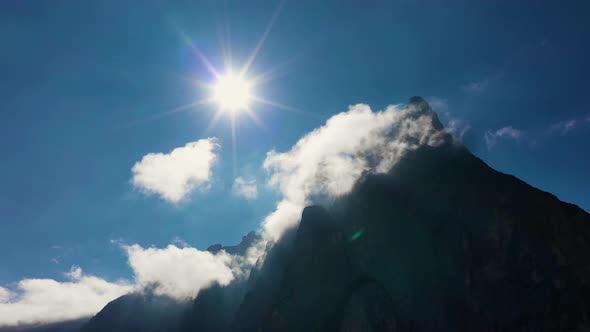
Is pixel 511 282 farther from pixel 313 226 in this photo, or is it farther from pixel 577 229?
pixel 313 226

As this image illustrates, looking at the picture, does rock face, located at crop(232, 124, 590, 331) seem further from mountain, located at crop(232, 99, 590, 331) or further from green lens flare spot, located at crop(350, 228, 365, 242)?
green lens flare spot, located at crop(350, 228, 365, 242)

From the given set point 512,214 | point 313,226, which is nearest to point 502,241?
point 512,214

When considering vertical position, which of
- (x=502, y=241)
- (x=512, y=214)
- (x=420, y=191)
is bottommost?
(x=502, y=241)

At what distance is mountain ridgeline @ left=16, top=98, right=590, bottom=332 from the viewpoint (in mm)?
81312

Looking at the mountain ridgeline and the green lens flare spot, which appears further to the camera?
the green lens flare spot

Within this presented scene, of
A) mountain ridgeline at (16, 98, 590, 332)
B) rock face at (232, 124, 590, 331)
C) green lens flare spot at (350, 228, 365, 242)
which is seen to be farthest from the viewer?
green lens flare spot at (350, 228, 365, 242)

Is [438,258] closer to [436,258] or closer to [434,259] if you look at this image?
[436,258]

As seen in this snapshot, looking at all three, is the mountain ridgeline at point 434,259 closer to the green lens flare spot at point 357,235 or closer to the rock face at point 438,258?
the rock face at point 438,258

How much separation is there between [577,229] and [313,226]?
75.6m

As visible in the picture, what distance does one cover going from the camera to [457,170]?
355 feet

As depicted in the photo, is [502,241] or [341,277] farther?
[341,277]

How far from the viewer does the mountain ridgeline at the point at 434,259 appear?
3201 inches

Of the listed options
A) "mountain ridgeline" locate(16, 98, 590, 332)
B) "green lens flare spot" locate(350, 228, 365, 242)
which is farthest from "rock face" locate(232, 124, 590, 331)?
"green lens flare spot" locate(350, 228, 365, 242)

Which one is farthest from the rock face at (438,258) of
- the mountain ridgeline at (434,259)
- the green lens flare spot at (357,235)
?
the green lens flare spot at (357,235)
